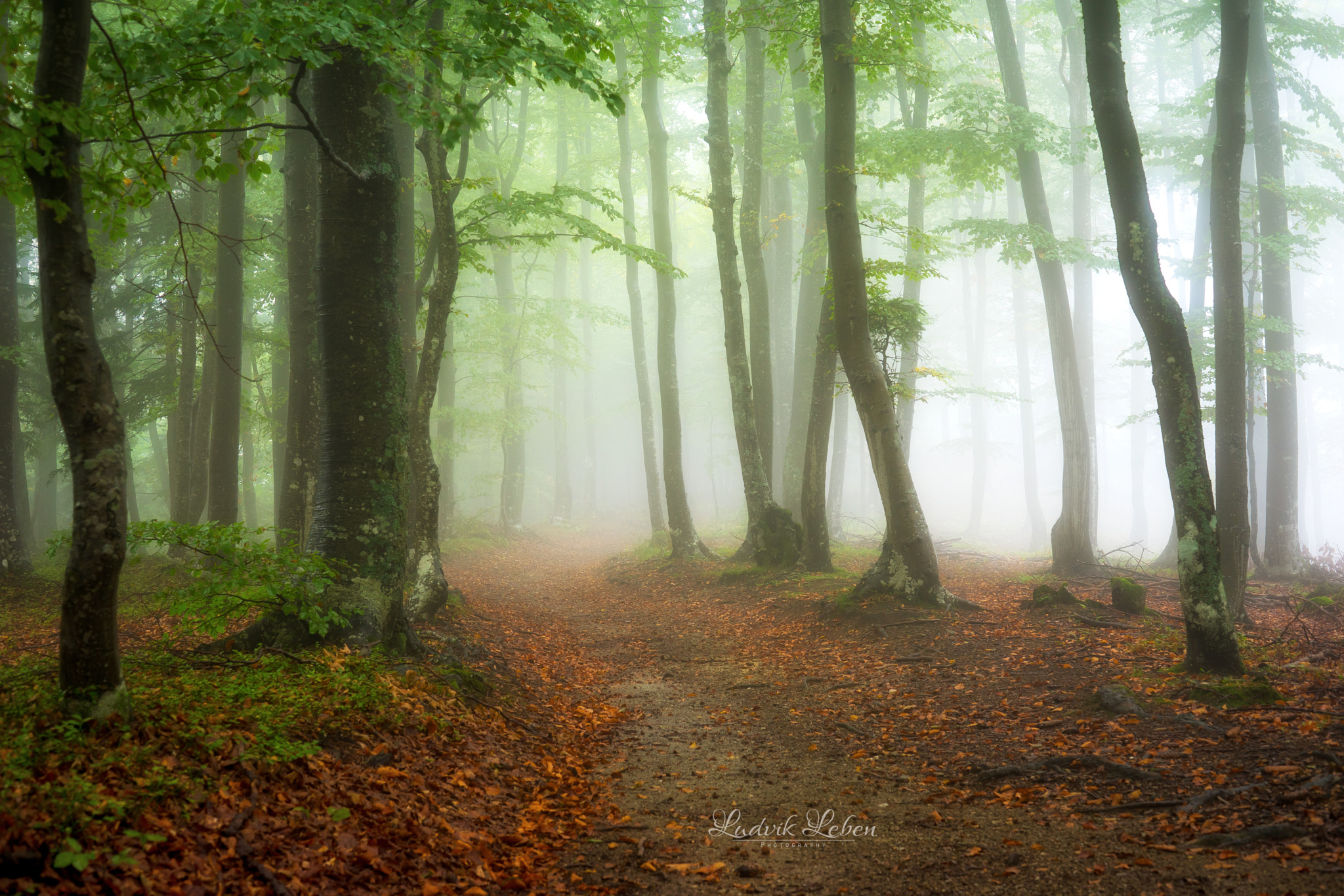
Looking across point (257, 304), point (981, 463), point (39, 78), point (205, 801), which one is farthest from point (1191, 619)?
point (981, 463)

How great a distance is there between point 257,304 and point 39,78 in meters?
17.6

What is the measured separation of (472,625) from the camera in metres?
8.79

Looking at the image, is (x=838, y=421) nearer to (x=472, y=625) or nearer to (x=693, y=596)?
(x=693, y=596)

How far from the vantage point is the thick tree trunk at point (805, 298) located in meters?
15.4

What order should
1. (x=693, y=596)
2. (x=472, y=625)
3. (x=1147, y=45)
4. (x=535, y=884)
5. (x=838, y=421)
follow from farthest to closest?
(x=1147, y=45) → (x=838, y=421) → (x=693, y=596) → (x=472, y=625) → (x=535, y=884)

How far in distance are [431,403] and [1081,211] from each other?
1978 centimetres

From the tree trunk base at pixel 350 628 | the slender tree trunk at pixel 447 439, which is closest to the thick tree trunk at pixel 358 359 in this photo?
the tree trunk base at pixel 350 628

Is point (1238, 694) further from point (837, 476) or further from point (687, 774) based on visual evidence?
point (837, 476)

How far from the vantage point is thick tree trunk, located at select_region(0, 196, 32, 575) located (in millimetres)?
9281

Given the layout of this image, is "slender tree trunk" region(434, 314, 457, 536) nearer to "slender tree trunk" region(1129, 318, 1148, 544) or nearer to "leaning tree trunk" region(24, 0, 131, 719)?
"leaning tree trunk" region(24, 0, 131, 719)

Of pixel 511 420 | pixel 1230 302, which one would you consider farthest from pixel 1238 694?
pixel 511 420

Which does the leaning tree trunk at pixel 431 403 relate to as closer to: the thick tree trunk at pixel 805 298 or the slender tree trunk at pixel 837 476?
the thick tree trunk at pixel 805 298

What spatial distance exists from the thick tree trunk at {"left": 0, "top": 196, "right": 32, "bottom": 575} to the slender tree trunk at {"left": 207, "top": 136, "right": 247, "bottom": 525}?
217 cm

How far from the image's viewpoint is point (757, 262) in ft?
45.5
